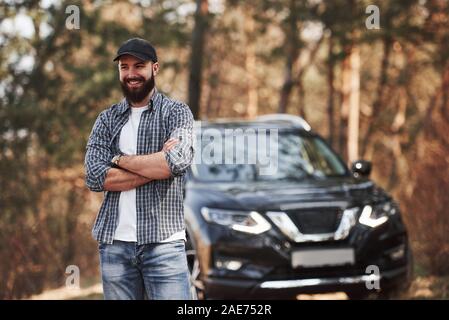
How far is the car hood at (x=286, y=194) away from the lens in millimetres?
6199

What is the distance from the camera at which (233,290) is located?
Result: 596 centimetres

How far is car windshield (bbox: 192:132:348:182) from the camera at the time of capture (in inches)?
279

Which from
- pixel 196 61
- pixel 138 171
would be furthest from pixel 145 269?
pixel 196 61

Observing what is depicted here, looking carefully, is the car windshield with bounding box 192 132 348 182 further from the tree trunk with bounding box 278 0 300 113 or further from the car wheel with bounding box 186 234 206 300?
the tree trunk with bounding box 278 0 300 113

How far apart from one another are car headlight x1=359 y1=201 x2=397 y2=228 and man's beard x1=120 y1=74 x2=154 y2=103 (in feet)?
9.80

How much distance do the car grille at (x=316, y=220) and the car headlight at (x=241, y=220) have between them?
248 millimetres

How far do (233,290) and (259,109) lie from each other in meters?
28.4

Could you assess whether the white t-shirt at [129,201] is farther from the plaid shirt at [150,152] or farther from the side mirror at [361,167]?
the side mirror at [361,167]

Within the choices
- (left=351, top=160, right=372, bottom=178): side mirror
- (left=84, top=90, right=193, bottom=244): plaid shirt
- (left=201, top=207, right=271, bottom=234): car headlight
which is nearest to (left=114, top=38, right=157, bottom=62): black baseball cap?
(left=84, top=90, right=193, bottom=244): plaid shirt

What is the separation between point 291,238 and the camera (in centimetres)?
596

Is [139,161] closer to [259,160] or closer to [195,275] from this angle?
[195,275]

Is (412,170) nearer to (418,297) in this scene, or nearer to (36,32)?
(418,297)

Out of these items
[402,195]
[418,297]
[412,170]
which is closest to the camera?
[418,297]
